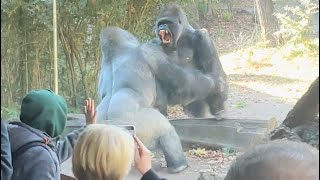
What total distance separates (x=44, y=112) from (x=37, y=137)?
0.08 metres

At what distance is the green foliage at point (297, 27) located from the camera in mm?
1652

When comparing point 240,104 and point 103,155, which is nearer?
point 103,155

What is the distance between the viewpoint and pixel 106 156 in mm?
1113

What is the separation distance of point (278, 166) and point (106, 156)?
1.07ft

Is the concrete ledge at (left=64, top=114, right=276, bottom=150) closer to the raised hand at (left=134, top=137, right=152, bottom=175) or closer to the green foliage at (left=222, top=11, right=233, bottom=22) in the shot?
the green foliage at (left=222, top=11, right=233, bottom=22)

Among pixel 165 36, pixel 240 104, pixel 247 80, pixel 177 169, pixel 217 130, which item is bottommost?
→ pixel 177 169

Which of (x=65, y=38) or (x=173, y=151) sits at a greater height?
(x=65, y=38)

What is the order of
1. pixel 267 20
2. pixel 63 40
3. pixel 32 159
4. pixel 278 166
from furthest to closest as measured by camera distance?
pixel 63 40 → pixel 267 20 → pixel 32 159 → pixel 278 166

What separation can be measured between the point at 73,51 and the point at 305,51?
44.4 inches

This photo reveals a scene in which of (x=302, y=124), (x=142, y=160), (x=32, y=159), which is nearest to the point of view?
(x=142, y=160)

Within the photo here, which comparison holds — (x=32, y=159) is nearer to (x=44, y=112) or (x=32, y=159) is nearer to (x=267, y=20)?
(x=44, y=112)

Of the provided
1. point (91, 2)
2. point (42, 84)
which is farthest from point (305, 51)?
→ point (42, 84)

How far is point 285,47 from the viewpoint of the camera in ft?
5.99

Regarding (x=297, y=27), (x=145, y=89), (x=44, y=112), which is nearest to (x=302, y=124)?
(x=297, y=27)
